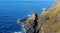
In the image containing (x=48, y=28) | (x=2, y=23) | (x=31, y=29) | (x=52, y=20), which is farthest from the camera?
(x=2, y=23)

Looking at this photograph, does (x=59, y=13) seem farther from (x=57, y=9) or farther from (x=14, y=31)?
(x=14, y=31)

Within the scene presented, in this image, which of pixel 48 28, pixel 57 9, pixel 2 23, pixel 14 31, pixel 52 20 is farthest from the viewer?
pixel 2 23

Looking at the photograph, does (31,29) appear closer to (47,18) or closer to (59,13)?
(47,18)

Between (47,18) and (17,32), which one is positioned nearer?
(47,18)

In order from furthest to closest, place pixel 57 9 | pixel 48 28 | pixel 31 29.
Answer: pixel 31 29 → pixel 57 9 → pixel 48 28

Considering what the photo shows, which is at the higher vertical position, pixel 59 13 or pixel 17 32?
pixel 59 13

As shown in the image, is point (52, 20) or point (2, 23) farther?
point (2, 23)

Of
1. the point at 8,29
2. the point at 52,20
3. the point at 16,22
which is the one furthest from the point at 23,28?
the point at 52,20

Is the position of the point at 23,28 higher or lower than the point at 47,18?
lower

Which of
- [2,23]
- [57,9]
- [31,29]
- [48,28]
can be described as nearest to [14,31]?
[31,29]
